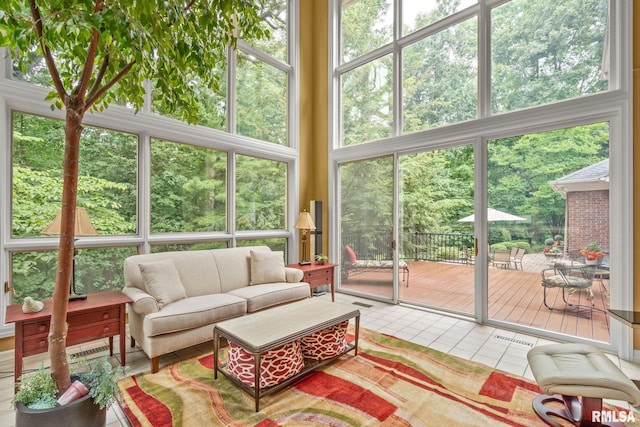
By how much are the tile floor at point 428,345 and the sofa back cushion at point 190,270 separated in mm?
621

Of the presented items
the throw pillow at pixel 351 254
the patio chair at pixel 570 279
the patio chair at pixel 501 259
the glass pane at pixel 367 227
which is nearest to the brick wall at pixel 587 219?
the patio chair at pixel 570 279

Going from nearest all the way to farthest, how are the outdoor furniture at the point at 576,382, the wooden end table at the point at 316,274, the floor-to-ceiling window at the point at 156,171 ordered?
1. the outdoor furniture at the point at 576,382
2. the floor-to-ceiling window at the point at 156,171
3. the wooden end table at the point at 316,274

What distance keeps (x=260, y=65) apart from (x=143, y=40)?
14.0 feet

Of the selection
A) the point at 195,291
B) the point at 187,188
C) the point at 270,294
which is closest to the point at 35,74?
the point at 187,188

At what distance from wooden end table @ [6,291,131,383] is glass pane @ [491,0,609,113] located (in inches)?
181

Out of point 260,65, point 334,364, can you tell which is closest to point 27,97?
point 260,65

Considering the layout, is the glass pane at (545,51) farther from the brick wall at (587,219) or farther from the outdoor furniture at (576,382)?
the outdoor furniture at (576,382)

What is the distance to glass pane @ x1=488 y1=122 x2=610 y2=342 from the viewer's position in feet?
10.0

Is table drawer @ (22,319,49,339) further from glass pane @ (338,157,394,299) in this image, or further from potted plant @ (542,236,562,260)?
potted plant @ (542,236,562,260)

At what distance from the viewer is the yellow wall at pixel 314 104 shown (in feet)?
18.0

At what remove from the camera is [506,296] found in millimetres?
3637

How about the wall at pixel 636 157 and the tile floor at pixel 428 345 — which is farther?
the wall at pixel 636 157

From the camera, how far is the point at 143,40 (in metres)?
1.12

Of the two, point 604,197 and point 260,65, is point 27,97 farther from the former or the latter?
point 604,197
